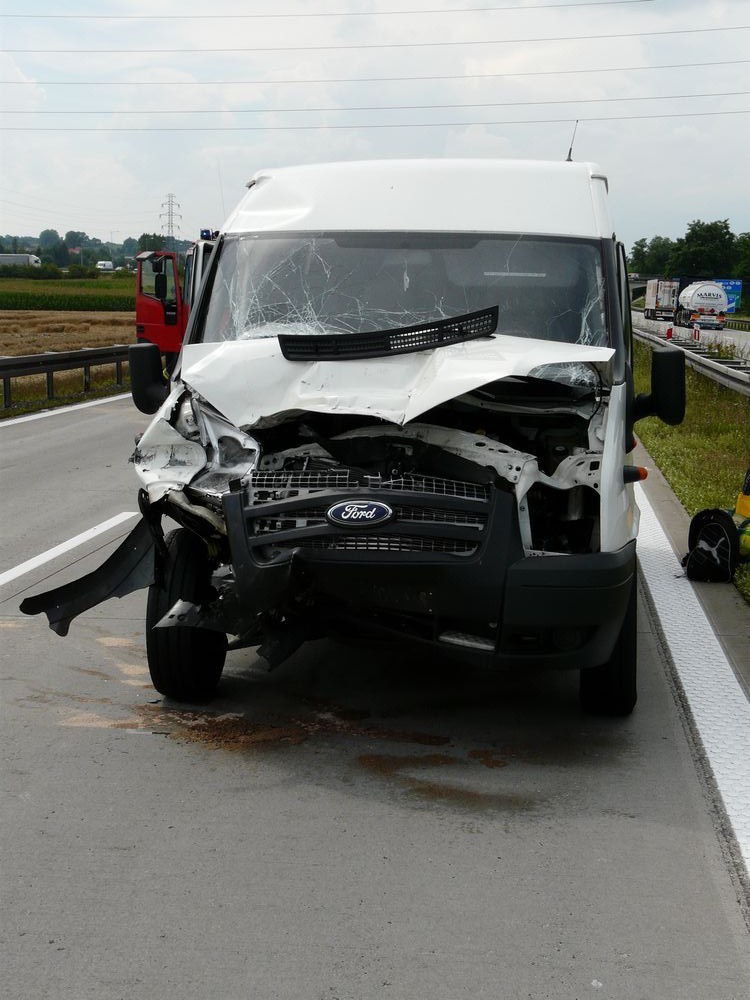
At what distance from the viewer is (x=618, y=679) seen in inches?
222

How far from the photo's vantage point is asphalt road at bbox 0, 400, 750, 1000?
349 cm

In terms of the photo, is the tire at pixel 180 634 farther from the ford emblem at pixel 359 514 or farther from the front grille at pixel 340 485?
the ford emblem at pixel 359 514

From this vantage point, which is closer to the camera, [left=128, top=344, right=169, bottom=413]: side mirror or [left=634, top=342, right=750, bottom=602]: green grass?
[left=128, top=344, right=169, bottom=413]: side mirror

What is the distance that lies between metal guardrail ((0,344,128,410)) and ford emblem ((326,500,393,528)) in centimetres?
1591

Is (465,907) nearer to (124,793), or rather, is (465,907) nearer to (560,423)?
(124,793)

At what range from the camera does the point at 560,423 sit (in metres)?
5.48

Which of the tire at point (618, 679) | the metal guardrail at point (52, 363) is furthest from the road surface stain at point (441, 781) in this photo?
the metal guardrail at point (52, 363)

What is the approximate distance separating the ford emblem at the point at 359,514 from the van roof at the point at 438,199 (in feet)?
6.64

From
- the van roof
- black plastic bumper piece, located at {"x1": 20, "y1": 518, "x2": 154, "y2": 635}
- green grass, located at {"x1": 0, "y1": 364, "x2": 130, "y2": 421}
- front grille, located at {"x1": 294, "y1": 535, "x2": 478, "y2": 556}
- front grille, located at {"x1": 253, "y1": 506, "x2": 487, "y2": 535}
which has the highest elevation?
the van roof

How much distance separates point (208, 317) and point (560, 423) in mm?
1912

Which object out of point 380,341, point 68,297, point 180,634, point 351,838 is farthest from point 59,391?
point 68,297

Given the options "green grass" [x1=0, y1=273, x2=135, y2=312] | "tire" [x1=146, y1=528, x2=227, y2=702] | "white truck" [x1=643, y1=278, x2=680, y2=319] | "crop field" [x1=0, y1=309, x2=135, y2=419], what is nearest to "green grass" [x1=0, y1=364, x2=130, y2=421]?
"crop field" [x1=0, y1=309, x2=135, y2=419]

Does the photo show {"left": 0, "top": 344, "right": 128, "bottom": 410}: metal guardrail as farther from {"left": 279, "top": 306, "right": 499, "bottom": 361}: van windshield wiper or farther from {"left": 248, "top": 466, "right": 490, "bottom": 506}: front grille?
{"left": 248, "top": 466, "right": 490, "bottom": 506}: front grille

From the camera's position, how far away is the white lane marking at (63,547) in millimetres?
8414
